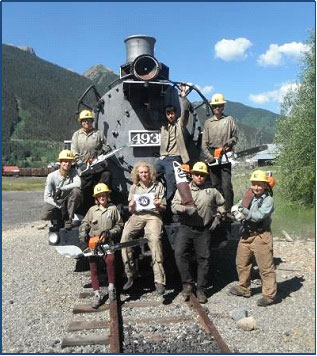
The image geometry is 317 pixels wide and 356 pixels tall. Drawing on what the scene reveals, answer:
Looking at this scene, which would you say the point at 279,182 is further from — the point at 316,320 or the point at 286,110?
the point at 316,320

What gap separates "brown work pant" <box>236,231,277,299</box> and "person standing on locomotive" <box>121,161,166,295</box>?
1061 mm

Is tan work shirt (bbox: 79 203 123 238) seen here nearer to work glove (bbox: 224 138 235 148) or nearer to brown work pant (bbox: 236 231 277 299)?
brown work pant (bbox: 236 231 277 299)

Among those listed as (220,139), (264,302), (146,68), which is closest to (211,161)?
(220,139)

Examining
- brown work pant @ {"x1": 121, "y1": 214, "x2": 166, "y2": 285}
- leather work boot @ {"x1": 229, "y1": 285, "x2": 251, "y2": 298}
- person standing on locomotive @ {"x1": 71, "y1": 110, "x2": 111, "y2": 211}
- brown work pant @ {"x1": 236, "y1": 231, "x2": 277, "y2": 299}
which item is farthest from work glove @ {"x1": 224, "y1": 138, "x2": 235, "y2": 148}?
leather work boot @ {"x1": 229, "y1": 285, "x2": 251, "y2": 298}

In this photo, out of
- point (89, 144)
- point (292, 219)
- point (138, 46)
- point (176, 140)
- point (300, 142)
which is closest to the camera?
point (176, 140)

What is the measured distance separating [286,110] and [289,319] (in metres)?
12.2

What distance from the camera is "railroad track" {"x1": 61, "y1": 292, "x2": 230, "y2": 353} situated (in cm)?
428

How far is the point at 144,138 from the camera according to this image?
696 centimetres

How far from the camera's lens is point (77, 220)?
6281 millimetres

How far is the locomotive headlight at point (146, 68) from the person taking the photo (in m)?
6.70

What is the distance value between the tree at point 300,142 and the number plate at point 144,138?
8.39m

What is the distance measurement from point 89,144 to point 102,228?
1.45 meters

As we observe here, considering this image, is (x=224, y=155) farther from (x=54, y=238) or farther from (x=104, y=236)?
(x=54, y=238)

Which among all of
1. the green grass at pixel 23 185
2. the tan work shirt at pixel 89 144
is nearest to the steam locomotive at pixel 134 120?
the tan work shirt at pixel 89 144
